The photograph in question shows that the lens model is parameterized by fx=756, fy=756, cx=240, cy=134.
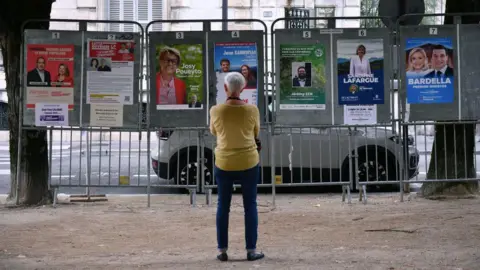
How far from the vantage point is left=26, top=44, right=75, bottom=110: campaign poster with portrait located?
10469 mm

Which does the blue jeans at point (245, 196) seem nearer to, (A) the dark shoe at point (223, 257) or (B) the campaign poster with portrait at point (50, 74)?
(A) the dark shoe at point (223, 257)

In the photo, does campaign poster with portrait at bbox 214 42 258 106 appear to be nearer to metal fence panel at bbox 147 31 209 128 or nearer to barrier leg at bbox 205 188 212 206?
metal fence panel at bbox 147 31 209 128

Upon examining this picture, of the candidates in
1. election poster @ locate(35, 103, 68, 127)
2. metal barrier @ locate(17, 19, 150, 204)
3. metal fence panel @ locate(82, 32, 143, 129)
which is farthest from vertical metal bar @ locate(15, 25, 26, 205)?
metal fence panel @ locate(82, 32, 143, 129)

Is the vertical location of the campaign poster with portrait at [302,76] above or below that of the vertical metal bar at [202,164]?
above

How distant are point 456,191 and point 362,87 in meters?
2.14

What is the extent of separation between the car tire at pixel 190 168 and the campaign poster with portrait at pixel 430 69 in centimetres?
343

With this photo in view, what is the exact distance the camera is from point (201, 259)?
273 inches

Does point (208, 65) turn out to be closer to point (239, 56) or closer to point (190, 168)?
point (239, 56)

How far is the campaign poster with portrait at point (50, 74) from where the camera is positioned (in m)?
10.5

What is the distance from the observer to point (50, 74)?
10.5 metres

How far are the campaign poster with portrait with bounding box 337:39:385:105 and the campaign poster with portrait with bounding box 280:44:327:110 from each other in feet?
0.88

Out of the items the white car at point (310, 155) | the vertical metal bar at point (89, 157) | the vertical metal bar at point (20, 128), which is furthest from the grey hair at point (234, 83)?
the white car at point (310, 155)

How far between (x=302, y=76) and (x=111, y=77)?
105 inches

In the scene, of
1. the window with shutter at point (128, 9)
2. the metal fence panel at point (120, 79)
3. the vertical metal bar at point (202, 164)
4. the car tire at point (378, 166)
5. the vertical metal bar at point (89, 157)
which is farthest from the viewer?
the window with shutter at point (128, 9)
